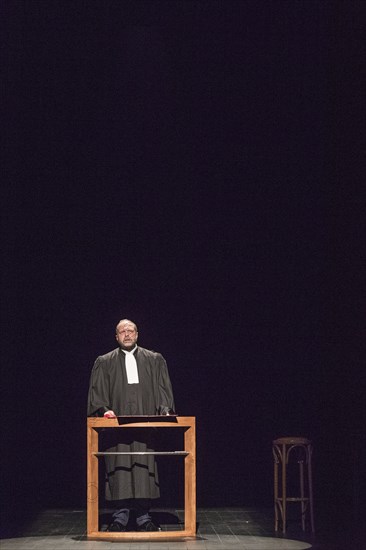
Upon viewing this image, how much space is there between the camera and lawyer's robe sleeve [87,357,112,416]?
298 inches

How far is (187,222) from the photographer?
30.0 feet

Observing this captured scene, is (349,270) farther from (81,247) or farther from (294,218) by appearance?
(81,247)

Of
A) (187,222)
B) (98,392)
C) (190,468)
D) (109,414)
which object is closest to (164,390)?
(98,392)

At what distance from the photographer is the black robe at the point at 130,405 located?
7562 millimetres

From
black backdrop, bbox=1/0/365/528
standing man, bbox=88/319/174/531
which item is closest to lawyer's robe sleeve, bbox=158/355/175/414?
standing man, bbox=88/319/174/531

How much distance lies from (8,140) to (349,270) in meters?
3.09

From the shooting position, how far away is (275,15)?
30.8 ft

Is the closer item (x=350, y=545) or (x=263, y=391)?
(x=350, y=545)

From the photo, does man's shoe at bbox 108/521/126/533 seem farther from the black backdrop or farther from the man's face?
the black backdrop

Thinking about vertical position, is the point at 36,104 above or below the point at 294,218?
above

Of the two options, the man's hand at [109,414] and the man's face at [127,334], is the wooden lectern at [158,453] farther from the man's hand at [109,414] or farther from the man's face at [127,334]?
the man's face at [127,334]

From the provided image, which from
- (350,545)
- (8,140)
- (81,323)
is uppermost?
(8,140)

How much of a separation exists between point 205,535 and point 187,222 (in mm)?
2796

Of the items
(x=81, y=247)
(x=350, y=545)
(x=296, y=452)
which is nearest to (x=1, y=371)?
(x=81, y=247)
